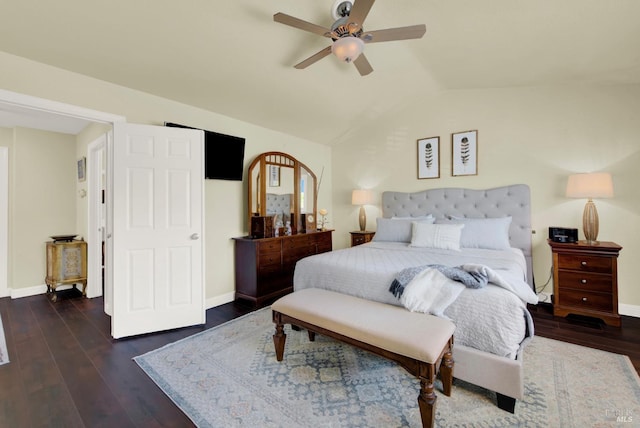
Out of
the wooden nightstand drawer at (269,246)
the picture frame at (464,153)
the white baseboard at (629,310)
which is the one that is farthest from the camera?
the picture frame at (464,153)

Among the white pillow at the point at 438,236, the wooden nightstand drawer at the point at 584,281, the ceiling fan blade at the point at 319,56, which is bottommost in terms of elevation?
the wooden nightstand drawer at the point at 584,281

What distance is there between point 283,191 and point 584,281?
3.75 m

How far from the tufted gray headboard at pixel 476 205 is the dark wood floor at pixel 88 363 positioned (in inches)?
37.9

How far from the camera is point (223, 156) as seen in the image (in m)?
3.43

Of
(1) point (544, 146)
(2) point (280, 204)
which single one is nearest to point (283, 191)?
(2) point (280, 204)

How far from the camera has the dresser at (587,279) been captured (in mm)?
2777

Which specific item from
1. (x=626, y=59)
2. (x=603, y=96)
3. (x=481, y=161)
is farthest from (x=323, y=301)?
(x=603, y=96)

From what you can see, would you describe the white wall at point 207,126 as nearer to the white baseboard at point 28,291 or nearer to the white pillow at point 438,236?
the white baseboard at point 28,291

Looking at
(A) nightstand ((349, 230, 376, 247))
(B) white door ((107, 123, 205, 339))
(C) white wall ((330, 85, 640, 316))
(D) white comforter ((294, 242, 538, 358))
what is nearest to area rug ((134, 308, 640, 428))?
(D) white comforter ((294, 242, 538, 358))

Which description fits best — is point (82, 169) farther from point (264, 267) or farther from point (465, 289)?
point (465, 289)

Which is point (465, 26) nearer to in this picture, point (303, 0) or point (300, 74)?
point (303, 0)

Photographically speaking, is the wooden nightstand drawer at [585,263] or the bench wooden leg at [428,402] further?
the wooden nightstand drawer at [585,263]

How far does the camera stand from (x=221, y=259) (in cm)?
356

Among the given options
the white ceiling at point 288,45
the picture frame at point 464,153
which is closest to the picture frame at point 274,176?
the white ceiling at point 288,45
